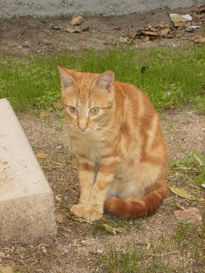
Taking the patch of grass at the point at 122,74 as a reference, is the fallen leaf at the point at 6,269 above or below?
above

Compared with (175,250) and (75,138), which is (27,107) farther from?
(175,250)

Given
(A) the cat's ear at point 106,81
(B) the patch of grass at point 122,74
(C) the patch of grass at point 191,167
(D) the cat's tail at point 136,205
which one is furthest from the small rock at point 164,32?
(A) the cat's ear at point 106,81

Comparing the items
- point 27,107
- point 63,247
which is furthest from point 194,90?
point 63,247

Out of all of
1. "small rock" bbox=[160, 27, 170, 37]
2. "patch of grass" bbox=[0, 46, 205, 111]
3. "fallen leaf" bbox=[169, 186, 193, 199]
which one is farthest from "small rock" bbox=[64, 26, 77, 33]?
"fallen leaf" bbox=[169, 186, 193, 199]

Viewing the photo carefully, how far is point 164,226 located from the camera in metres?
3.50

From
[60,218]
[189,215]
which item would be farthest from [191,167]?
[60,218]

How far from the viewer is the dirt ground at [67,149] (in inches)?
125

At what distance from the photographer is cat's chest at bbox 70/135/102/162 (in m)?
3.38

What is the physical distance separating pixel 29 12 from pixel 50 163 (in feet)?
10.0

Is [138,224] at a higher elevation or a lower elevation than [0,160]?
lower

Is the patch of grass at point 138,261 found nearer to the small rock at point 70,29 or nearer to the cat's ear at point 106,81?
the cat's ear at point 106,81

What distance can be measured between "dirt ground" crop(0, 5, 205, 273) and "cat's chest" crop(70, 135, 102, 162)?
397 millimetres

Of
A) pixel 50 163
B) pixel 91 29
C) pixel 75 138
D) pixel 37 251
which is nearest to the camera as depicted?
pixel 37 251

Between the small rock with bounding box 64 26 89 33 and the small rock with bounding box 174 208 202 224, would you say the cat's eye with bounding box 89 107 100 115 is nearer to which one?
the small rock with bounding box 174 208 202 224
